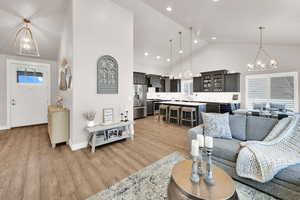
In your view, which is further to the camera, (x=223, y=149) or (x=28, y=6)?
(x=28, y=6)

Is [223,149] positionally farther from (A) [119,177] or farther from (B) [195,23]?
(B) [195,23]

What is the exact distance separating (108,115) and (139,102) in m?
3.52

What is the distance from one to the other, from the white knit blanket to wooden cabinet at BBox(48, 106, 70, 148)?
363cm

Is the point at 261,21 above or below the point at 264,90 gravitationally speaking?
above

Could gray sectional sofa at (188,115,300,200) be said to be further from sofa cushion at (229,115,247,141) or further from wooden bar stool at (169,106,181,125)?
wooden bar stool at (169,106,181,125)

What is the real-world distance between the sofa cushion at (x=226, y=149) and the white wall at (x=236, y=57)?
15.7 ft

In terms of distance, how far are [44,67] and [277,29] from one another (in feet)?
26.5

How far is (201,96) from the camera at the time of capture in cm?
767

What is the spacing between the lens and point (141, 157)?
2805 millimetres

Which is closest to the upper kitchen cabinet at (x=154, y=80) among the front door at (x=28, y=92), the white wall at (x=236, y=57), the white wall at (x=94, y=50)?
the white wall at (x=236, y=57)

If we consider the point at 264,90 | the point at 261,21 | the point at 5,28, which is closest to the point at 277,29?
the point at 261,21

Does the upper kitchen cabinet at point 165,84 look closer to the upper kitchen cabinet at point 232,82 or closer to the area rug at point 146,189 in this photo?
the upper kitchen cabinet at point 232,82

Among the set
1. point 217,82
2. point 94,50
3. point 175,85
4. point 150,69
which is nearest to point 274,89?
point 217,82

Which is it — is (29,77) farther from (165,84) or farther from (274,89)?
(274,89)
